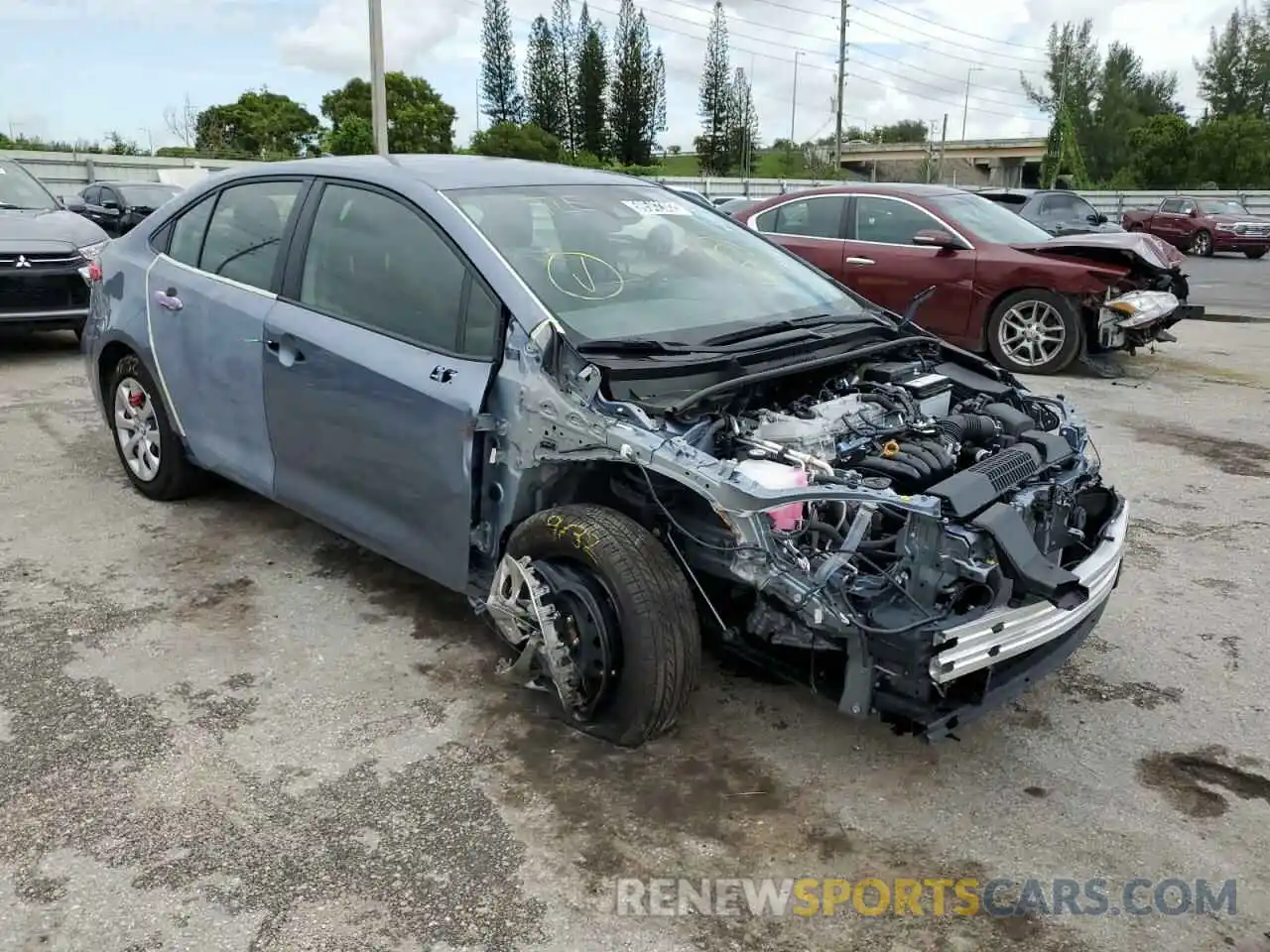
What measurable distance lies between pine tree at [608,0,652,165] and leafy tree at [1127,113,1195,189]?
113 feet

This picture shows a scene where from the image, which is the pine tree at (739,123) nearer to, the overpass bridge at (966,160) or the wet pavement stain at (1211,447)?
the overpass bridge at (966,160)

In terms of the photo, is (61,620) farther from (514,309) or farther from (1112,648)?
(1112,648)

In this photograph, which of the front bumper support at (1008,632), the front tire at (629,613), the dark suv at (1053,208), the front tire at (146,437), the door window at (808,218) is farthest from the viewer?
the dark suv at (1053,208)

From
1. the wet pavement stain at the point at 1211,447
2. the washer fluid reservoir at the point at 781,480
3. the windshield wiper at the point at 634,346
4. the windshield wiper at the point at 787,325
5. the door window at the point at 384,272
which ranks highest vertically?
the door window at the point at 384,272

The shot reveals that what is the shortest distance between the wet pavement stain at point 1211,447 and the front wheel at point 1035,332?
4.90ft

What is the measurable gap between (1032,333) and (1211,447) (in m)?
2.40

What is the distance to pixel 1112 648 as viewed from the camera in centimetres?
394

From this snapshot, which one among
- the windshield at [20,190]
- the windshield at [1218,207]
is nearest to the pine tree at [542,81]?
the windshield at [1218,207]

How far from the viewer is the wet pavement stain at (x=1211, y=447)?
622 cm

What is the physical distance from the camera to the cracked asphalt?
2.53 meters

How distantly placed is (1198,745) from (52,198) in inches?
407

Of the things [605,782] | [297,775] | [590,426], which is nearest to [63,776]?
[297,775]

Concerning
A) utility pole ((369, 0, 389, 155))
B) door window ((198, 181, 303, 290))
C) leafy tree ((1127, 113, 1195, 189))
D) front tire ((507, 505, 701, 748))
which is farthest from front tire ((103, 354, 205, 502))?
leafy tree ((1127, 113, 1195, 189))

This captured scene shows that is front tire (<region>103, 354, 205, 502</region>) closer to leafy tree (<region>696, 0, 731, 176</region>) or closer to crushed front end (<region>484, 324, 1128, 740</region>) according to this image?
crushed front end (<region>484, 324, 1128, 740</region>)
